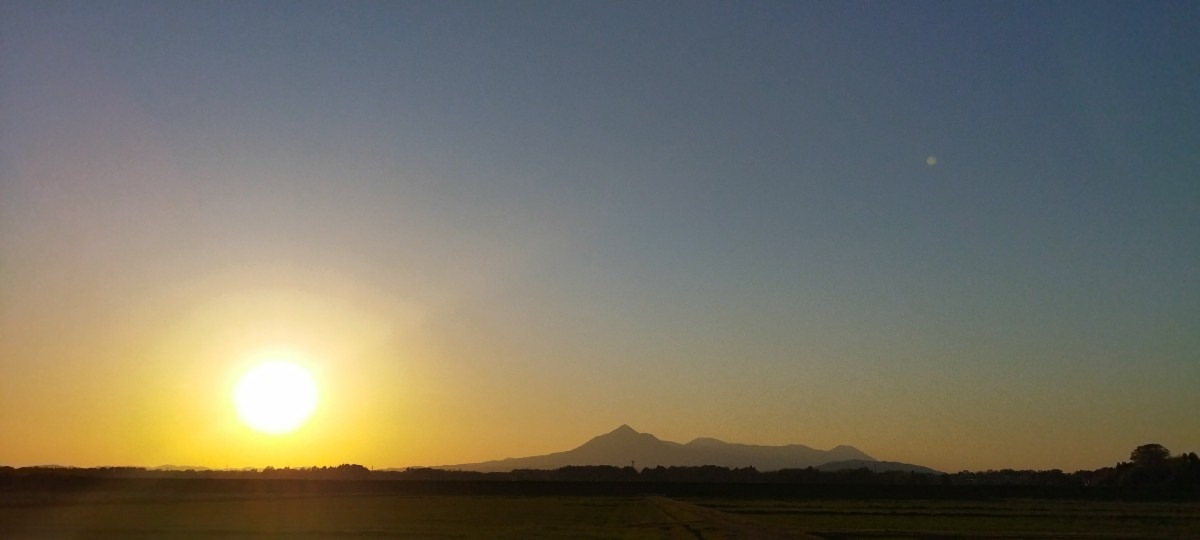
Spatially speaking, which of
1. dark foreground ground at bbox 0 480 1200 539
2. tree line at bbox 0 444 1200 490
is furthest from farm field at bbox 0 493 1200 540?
tree line at bbox 0 444 1200 490

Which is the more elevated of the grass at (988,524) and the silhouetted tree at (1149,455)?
the silhouetted tree at (1149,455)

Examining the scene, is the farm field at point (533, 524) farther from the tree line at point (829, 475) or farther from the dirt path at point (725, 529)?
the tree line at point (829, 475)

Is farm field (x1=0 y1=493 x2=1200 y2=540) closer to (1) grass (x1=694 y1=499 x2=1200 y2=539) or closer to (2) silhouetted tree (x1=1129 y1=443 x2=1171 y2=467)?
(1) grass (x1=694 y1=499 x2=1200 y2=539)

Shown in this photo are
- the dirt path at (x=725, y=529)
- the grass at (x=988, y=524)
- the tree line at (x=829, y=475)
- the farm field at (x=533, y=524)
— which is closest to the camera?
the dirt path at (x=725, y=529)

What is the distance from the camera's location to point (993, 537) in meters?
36.2

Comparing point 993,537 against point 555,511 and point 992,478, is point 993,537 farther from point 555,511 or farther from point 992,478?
point 992,478

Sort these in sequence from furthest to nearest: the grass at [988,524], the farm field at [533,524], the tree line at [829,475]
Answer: the tree line at [829,475], the grass at [988,524], the farm field at [533,524]

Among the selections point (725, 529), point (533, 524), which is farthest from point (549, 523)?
point (725, 529)

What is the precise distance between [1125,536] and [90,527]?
134 feet

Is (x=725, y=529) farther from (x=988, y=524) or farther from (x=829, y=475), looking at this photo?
(x=829, y=475)

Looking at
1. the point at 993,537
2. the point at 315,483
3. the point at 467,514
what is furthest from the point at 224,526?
the point at 315,483

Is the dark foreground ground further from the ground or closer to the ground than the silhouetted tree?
closer to the ground

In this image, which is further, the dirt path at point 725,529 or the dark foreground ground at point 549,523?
the dark foreground ground at point 549,523

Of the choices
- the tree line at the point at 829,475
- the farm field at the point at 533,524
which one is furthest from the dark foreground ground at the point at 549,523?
the tree line at the point at 829,475
